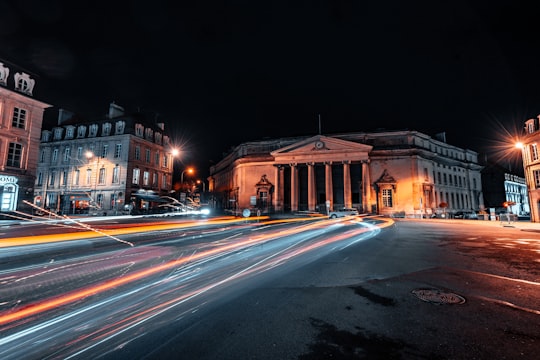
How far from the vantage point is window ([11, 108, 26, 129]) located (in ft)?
82.9

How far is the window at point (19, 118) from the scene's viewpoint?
25266mm

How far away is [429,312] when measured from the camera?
4527mm

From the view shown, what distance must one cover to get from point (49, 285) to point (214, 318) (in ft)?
13.9

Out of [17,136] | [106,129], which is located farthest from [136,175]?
[17,136]

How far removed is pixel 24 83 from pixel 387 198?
2014 inches

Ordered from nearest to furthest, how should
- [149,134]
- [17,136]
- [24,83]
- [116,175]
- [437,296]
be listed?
[437,296] → [17,136] → [24,83] → [116,175] → [149,134]

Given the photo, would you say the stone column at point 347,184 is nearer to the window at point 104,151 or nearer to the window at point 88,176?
the window at point 104,151

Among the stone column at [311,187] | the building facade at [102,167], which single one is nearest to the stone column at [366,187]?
the stone column at [311,187]

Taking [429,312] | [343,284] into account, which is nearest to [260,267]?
[343,284]

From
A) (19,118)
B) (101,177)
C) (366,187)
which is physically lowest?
(366,187)

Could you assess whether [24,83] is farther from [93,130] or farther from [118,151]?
[93,130]

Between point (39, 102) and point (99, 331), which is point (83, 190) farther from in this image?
point (99, 331)

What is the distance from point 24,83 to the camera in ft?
85.9

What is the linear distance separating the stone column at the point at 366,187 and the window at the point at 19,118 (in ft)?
149
